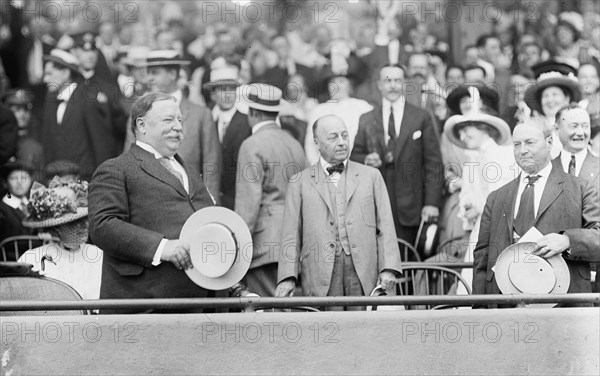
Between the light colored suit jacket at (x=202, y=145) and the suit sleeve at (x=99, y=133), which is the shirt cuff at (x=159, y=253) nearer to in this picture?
the light colored suit jacket at (x=202, y=145)

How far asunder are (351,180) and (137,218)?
64.8 inches

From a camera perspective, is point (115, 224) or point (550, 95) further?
point (550, 95)

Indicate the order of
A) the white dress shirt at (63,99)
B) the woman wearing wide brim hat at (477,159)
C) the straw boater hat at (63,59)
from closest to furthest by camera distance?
1. the woman wearing wide brim hat at (477,159)
2. the white dress shirt at (63,99)
3. the straw boater hat at (63,59)

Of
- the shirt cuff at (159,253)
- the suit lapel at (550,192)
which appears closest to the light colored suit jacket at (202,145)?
the shirt cuff at (159,253)

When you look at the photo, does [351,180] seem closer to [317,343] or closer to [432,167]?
[317,343]

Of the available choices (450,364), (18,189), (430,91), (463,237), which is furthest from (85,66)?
(450,364)

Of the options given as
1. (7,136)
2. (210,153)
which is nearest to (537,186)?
(210,153)

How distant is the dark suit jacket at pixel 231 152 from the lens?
11391 millimetres

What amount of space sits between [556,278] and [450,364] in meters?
0.89

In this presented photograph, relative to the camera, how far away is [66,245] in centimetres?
945

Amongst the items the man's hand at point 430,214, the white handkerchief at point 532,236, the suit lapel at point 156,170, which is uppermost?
the suit lapel at point 156,170

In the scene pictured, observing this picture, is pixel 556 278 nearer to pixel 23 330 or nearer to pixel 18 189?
pixel 23 330

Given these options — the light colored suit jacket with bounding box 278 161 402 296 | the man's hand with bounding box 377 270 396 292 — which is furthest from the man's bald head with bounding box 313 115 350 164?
the man's hand with bounding box 377 270 396 292

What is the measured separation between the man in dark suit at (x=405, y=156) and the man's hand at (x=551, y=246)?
115 inches
